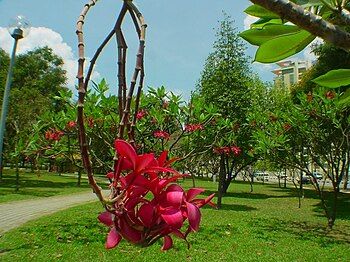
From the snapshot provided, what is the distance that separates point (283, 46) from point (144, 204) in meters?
0.36

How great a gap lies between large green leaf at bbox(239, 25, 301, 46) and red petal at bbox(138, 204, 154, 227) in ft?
1.14

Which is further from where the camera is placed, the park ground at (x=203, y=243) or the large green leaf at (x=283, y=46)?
the park ground at (x=203, y=243)

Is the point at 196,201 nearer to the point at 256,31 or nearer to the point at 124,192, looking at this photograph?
the point at 124,192

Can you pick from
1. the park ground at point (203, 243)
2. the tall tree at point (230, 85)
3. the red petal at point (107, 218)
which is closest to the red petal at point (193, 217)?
the red petal at point (107, 218)

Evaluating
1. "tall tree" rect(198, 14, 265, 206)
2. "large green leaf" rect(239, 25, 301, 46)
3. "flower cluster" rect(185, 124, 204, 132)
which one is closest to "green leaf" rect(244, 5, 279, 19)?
"large green leaf" rect(239, 25, 301, 46)

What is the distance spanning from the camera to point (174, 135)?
6.61 metres

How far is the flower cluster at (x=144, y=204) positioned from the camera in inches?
17.4

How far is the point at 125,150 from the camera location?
0.43 m

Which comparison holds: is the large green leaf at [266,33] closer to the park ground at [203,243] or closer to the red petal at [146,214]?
the red petal at [146,214]

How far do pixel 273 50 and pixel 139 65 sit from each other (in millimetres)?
239

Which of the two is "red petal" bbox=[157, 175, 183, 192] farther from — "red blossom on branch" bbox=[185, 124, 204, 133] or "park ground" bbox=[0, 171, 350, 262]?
"red blossom on branch" bbox=[185, 124, 204, 133]

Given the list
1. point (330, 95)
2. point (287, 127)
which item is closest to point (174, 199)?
point (330, 95)

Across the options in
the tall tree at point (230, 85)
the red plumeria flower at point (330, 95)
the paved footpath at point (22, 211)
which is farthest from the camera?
the tall tree at point (230, 85)

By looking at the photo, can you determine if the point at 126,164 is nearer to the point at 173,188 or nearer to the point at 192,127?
the point at 173,188
